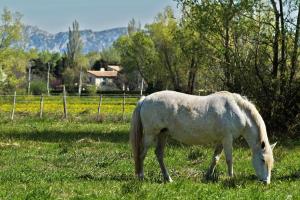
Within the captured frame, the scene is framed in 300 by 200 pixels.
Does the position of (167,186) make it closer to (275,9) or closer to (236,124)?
(236,124)

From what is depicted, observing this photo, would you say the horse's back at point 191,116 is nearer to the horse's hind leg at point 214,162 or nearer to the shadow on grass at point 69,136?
the horse's hind leg at point 214,162

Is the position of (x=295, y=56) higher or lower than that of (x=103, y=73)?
lower

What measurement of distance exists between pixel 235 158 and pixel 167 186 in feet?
19.8

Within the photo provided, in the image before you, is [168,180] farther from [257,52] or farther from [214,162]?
[257,52]

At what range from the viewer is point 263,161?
11.8 m

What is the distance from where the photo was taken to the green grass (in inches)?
369

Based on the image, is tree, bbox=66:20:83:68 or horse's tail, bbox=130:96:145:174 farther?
tree, bbox=66:20:83:68

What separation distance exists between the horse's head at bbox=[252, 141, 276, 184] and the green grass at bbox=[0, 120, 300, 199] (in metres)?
0.26

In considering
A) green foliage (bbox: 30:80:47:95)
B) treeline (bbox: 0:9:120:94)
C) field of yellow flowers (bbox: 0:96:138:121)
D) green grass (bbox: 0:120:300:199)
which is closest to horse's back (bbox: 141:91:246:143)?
green grass (bbox: 0:120:300:199)

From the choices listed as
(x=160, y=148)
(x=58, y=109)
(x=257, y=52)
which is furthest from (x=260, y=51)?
(x=58, y=109)

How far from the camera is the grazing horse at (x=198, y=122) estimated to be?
12188 millimetres

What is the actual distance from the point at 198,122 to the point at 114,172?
8.55 feet

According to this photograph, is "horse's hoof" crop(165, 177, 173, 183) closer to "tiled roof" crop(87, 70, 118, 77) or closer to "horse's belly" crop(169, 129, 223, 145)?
"horse's belly" crop(169, 129, 223, 145)

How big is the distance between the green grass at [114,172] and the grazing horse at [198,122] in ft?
2.72
